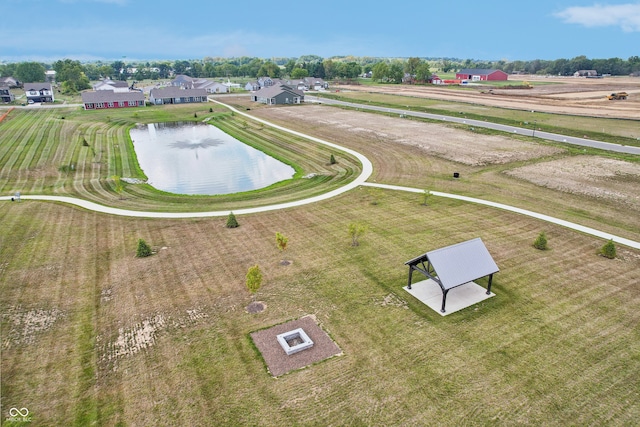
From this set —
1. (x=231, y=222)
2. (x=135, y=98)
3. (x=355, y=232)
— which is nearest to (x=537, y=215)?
(x=355, y=232)

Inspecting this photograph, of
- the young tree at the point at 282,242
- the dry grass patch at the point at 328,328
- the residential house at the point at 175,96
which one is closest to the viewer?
the dry grass patch at the point at 328,328

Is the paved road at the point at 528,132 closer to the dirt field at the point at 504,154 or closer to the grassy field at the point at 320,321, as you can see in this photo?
the dirt field at the point at 504,154

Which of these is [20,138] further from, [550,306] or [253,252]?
[550,306]

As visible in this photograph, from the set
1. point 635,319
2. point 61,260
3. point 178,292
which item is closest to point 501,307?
point 635,319

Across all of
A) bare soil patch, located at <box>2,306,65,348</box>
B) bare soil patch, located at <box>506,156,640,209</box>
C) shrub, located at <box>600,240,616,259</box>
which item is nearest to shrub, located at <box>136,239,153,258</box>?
bare soil patch, located at <box>2,306,65,348</box>

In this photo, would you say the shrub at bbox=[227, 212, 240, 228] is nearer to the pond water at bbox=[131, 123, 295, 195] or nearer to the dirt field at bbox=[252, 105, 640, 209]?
the pond water at bbox=[131, 123, 295, 195]

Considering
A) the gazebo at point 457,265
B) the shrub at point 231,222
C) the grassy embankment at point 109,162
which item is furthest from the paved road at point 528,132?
the shrub at point 231,222

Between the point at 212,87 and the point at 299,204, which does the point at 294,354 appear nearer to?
the point at 299,204
